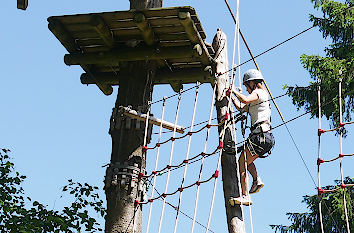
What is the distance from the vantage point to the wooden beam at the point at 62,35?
176 inches

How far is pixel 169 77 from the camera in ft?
16.1

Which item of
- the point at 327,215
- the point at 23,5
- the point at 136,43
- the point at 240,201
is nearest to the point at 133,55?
the point at 136,43

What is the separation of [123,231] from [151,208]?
0.80 ft

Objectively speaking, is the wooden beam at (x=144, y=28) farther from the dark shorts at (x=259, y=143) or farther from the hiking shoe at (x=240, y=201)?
the hiking shoe at (x=240, y=201)

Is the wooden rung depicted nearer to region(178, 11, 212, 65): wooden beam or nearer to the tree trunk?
→ the tree trunk

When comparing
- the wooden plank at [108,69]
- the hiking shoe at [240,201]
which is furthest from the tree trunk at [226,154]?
the wooden plank at [108,69]

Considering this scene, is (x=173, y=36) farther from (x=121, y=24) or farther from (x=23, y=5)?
(x=23, y=5)

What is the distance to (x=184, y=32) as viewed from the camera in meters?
4.46

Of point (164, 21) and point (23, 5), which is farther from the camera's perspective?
point (23, 5)

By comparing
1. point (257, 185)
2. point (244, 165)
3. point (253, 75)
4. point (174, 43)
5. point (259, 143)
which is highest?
point (174, 43)

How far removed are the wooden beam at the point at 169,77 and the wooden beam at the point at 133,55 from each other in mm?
178

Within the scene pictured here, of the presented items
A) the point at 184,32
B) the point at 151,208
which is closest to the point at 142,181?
the point at 151,208

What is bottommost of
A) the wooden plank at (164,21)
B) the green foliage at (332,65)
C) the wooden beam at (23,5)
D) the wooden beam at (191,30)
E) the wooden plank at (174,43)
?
the wooden beam at (191,30)

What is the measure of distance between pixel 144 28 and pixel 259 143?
1.08 m
